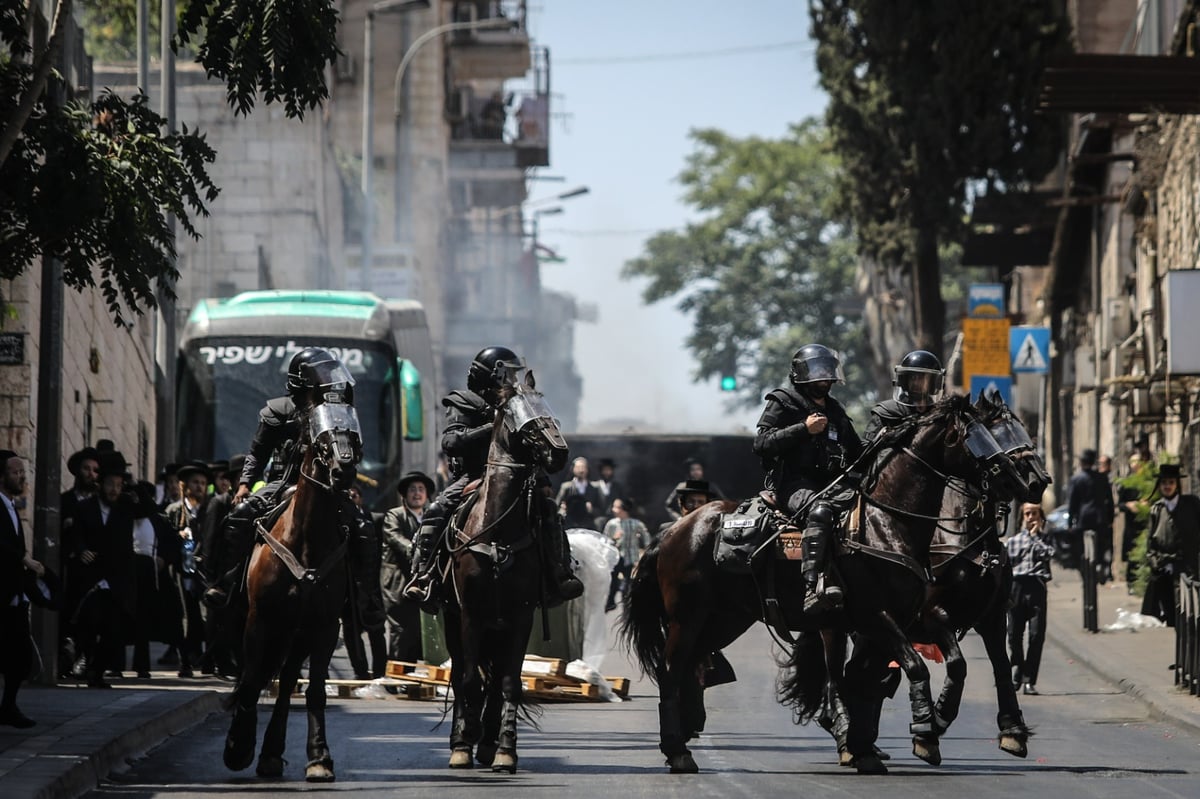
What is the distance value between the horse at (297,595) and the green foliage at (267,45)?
7.30 feet

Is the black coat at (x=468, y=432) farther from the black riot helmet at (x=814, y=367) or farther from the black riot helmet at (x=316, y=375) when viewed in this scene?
the black riot helmet at (x=814, y=367)

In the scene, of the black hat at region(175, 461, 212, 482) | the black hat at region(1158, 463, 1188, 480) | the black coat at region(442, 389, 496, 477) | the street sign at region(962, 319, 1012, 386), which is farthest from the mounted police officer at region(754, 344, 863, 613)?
the street sign at region(962, 319, 1012, 386)

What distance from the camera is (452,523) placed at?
41.2 feet

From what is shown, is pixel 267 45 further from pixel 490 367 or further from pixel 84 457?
pixel 84 457

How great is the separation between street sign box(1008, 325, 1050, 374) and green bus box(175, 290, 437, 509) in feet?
30.8

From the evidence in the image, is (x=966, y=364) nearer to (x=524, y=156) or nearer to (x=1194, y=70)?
(x=1194, y=70)

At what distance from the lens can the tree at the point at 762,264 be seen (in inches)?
2611

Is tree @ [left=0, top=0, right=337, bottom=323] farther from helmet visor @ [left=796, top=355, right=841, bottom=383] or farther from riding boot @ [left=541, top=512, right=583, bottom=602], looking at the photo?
helmet visor @ [left=796, top=355, right=841, bottom=383]

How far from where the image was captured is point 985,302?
3494cm

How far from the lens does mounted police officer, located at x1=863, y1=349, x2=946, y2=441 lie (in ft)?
41.3

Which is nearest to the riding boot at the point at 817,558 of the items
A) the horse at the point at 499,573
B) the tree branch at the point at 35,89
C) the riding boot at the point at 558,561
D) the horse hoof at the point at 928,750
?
the horse hoof at the point at 928,750

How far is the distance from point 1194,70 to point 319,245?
2500 cm

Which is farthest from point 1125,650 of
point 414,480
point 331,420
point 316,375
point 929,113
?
point 929,113

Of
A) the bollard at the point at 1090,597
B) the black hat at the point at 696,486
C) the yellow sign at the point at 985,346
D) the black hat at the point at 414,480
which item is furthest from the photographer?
the yellow sign at the point at 985,346
